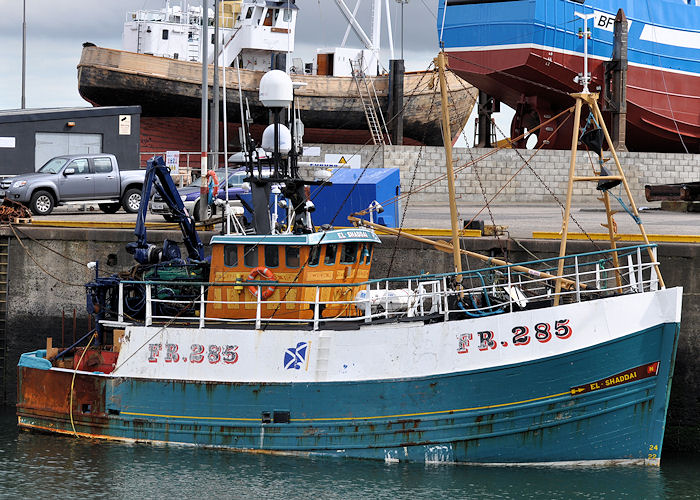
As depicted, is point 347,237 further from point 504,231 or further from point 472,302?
point 504,231

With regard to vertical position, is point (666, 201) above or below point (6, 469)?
above

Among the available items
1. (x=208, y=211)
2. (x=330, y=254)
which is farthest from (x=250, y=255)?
(x=208, y=211)

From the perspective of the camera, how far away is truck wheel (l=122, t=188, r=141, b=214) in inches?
1099

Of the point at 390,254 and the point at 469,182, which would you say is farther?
the point at 469,182

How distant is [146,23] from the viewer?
48.7m

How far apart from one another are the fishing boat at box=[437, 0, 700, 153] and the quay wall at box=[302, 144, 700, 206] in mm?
3512

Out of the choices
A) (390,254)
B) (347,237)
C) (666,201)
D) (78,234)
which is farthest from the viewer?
(666,201)

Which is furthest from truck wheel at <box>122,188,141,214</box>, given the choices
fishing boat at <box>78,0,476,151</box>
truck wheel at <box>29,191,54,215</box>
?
fishing boat at <box>78,0,476,151</box>

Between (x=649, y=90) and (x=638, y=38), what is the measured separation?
2039 millimetres

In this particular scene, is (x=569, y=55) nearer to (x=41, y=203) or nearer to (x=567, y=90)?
(x=567, y=90)

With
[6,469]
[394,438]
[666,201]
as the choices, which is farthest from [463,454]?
[666,201]

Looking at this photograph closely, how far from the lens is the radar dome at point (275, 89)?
1705 cm

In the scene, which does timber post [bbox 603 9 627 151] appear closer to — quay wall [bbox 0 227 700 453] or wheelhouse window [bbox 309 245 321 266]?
quay wall [bbox 0 227 700 453]

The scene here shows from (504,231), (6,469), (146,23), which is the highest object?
(146,23)
